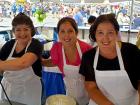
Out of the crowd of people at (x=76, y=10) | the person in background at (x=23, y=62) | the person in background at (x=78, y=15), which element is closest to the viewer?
the person in background at (x=23, y=62)

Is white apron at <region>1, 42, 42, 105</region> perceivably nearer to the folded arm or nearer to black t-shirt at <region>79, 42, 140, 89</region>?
the folded arm

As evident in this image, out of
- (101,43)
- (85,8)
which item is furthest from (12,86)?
(85,8)

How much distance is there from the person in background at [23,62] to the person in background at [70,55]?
0.14 m

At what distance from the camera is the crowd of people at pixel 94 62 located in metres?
1.16

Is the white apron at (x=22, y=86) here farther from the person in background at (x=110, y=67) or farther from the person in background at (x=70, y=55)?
the person in background at (x=110, y=67)

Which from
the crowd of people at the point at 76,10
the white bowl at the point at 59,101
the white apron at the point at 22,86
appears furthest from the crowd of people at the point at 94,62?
the crowd of people at the point at 76,10

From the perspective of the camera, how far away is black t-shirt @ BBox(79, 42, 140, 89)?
3.79ft

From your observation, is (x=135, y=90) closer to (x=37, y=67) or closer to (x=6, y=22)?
(x=37, y=67)

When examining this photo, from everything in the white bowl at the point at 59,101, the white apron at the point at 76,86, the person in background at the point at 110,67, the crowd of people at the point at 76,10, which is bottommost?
the white apron at the point at 76,86

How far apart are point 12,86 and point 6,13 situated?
2.85 m

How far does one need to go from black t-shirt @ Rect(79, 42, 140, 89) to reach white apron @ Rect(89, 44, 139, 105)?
2 centimetres

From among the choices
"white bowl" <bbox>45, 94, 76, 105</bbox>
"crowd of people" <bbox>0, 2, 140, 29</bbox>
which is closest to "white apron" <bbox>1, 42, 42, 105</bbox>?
"white bowl" <bbox>45, 94, 76, 105</bbox>

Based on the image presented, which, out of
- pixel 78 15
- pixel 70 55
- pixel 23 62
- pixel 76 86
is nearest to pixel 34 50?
pixel 23 62

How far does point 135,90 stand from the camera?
1.21 m
